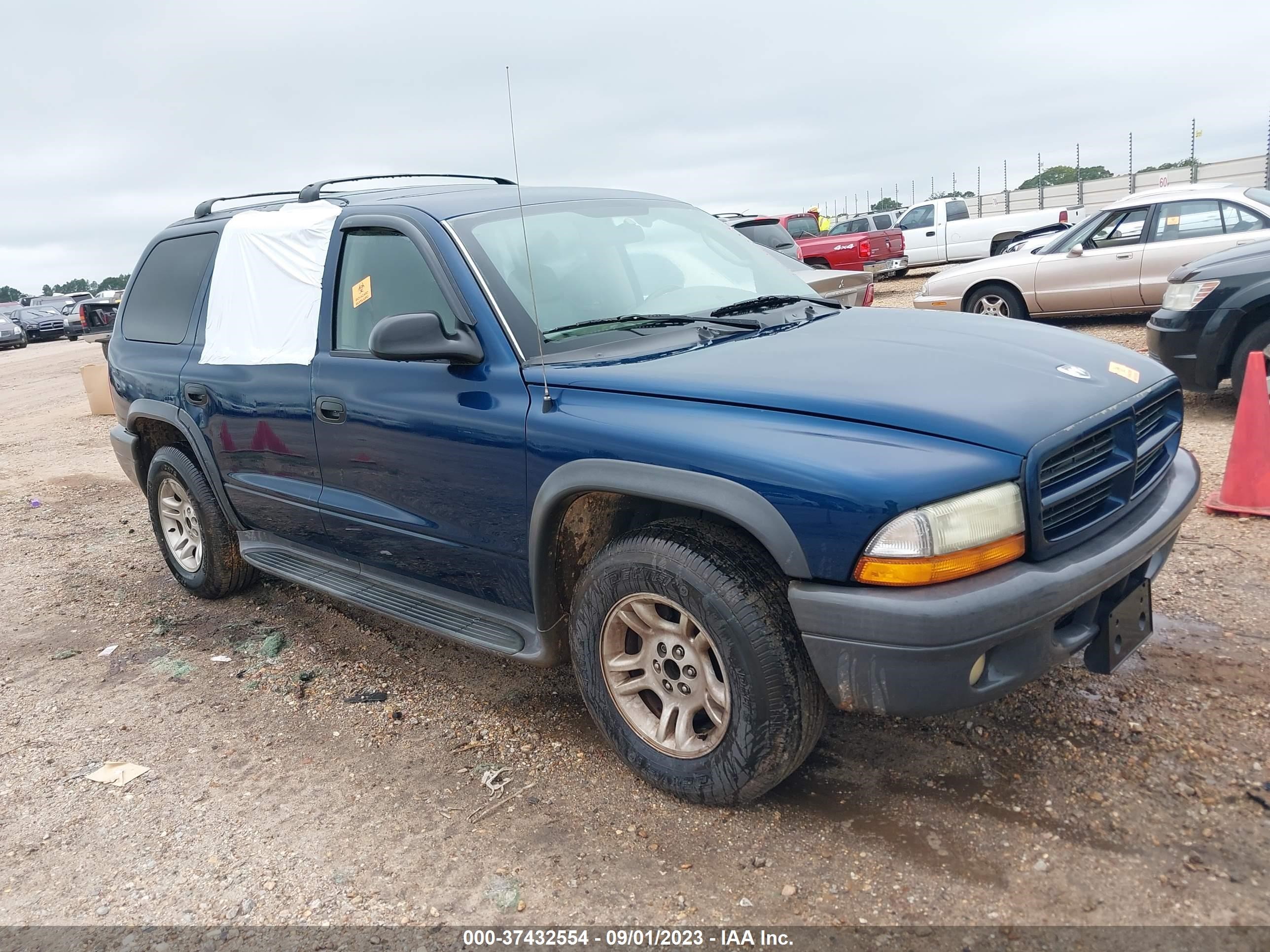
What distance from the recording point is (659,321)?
11.0 feet

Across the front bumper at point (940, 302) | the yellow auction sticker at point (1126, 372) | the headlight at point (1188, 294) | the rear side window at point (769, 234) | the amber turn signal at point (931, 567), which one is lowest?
the front bumper at point (940, 302)

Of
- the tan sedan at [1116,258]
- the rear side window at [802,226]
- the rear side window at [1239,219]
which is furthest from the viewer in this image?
the rear side window at [802,226]

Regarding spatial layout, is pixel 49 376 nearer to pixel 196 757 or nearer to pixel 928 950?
pixel 196 757

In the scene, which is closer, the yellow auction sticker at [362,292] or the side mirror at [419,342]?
the side mirror at [419,342]

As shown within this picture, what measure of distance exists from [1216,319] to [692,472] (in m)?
5.47

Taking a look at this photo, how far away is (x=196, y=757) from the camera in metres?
3.57

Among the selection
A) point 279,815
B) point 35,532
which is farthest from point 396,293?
point 35,532

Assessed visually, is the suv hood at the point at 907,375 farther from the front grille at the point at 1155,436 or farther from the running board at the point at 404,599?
the running board at the point at 404,599

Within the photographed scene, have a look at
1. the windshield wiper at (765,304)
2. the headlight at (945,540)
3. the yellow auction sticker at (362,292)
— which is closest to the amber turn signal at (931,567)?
the headlight at (945,540)

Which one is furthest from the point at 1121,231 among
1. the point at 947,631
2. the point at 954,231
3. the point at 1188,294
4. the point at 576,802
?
the point at 954,231

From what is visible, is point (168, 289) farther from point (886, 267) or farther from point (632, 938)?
point (886, 267)

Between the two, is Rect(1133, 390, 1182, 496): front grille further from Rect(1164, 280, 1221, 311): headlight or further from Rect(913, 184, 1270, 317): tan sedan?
Rect(913, 184, 1270, 317): tan sedan

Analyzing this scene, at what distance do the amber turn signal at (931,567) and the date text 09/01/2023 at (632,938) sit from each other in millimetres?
915

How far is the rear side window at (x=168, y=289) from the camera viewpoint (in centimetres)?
475
